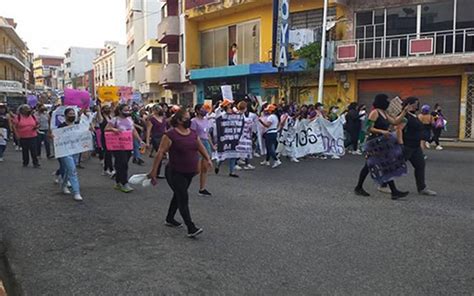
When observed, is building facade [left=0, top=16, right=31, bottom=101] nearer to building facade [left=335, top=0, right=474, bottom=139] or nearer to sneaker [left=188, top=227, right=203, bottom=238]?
building facade [left=335, top=0, right=474, bottom=139]

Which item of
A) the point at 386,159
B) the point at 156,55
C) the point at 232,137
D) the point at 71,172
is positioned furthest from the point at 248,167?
the point at 156,55

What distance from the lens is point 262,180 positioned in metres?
10.2

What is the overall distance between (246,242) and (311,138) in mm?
9028

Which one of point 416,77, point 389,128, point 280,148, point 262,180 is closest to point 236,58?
point 416,77

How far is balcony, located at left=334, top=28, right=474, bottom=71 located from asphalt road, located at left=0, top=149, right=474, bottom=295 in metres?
12.3

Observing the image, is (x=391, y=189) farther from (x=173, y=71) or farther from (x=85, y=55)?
(x=85, y=55)

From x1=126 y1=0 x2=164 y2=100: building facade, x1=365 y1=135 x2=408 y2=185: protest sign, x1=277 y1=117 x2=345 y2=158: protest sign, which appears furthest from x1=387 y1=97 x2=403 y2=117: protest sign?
x1=126 y1=0 x2=164 y2=100: building facade

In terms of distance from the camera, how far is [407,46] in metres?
21.2

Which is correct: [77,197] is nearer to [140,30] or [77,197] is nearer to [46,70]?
[140,30]

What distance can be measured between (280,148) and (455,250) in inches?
349

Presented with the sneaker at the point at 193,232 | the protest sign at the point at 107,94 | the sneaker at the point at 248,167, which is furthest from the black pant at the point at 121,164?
the protest sign at the point at 107,94

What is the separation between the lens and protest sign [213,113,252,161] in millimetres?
11297

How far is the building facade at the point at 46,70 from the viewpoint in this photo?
117938 mm

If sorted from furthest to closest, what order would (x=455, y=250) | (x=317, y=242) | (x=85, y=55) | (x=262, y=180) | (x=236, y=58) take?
(x=85, y=55) → (x=236, y=58) → (x=262, y=180) → (x=317, y=242) → (x=455, y=250)
